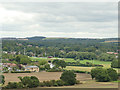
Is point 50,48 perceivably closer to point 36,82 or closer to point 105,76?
point 105,76

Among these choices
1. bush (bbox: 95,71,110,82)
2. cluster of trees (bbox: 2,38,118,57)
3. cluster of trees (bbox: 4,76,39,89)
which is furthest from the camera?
cluster of trees (bbox: 2,38,118,57)

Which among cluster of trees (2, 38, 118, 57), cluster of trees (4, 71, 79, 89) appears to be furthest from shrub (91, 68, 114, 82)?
cluster of trees (2, 38, 118, 57)

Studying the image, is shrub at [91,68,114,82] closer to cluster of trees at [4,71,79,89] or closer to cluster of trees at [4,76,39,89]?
cluster of trees at [4,71,79,89]

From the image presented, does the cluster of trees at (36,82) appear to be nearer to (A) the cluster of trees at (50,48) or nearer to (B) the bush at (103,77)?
(B) the bush at (103,77)

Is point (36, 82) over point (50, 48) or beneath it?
beneath

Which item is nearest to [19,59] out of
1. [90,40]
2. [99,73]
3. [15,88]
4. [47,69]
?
[47,69]

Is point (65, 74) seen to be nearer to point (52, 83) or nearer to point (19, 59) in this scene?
point (52, 83)

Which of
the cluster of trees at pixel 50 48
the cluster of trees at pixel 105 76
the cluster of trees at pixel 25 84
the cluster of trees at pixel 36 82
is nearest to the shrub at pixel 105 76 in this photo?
the cluster of trees at pixel 105 76

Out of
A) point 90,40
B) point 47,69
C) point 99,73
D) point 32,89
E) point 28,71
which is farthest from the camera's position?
point 90,40

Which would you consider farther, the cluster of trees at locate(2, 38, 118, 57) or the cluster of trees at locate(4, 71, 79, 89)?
the cluster of trees at locate(2, 38, 118, 57)

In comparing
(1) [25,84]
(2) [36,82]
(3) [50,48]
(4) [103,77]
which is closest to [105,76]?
(4) [103,77]

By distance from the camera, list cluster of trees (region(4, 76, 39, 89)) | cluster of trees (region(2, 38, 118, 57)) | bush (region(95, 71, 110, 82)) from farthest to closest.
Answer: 1. cluster of trees (region(2, 38, 118, 57))
2. bush (region(95, 71, 110, 82))
3. cluster of trees (region(4, 76, 39, 89))

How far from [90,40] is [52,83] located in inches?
2713

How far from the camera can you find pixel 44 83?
634 inches
